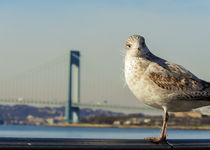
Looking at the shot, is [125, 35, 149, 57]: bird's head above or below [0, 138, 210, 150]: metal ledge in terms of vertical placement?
above

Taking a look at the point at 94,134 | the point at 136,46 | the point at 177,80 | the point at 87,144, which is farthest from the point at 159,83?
the point at 94,134

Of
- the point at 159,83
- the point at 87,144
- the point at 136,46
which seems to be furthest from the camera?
the point at 159,83

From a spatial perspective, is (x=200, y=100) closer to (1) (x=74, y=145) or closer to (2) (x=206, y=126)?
(1) (x=74, y=145)

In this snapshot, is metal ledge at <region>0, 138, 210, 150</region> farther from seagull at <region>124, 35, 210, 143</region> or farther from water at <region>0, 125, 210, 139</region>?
water at <region>0, 125, 210, 139</region>

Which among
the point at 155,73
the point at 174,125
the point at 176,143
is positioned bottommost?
the point at 174,125

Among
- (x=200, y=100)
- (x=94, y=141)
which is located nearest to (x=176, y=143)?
(x=94, y=141)

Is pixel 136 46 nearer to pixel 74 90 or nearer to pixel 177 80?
pixel 177 80

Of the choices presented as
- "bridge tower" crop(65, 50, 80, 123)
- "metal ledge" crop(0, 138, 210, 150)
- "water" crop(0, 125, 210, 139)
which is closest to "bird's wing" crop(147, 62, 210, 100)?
"metal ledge" crop(0, 138, 210, 150)
